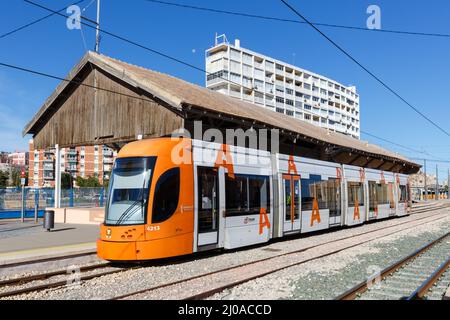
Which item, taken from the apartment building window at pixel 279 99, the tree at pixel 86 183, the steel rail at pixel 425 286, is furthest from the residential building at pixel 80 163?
the steel rail at pixel 425 286

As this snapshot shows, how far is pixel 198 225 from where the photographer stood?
1016 centimetres

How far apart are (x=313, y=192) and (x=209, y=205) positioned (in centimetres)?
588

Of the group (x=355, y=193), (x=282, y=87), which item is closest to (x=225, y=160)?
(x=355, y=193)

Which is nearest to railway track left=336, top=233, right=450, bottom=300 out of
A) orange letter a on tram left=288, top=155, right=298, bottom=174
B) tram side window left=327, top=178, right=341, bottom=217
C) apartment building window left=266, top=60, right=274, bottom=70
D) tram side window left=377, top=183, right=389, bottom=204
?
orange letter a on tram left=288, top=155, right=298, bottom=174

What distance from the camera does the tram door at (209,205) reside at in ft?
33.7

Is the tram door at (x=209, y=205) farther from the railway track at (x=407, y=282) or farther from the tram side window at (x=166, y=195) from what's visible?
the railway track at (x=407, y=282)

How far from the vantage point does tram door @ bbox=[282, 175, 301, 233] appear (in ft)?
44.3

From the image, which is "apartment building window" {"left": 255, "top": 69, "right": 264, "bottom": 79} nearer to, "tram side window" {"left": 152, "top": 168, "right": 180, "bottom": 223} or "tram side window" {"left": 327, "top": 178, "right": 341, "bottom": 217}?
"tram side window" {"left": 327, "top": 178, "right": 341, "bottom": 217}

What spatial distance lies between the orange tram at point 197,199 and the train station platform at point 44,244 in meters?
1.65

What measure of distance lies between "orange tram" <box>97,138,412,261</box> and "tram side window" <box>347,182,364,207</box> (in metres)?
3.99
